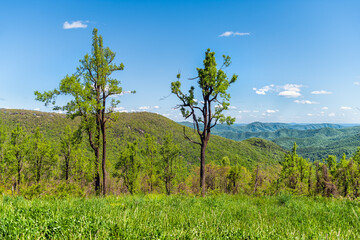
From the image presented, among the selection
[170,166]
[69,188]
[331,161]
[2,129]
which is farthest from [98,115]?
[331,161]

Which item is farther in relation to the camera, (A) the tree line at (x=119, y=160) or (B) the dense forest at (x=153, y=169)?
(B) the dense forest at (x=153, y=169)

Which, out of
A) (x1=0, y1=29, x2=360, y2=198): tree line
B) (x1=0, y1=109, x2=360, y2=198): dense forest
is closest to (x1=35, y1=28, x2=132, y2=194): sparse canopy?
(x1=0, y1=29, x2=360, y2=198): tree line

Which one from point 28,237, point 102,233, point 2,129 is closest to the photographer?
point 28,237

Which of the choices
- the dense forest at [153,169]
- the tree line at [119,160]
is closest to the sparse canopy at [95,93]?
the tree line at [119,160]

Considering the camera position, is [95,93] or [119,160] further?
[119,160]

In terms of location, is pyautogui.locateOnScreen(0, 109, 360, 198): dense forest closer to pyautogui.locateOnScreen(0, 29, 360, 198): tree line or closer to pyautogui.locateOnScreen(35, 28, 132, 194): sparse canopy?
pyautogui.locateOnScreen(0, 29, 360, 198): tree line

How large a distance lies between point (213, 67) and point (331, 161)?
167ft

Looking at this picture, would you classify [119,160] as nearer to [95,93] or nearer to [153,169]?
[153,169]

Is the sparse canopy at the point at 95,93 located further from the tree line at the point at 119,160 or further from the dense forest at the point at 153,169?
the dense forest at the point at 153,169

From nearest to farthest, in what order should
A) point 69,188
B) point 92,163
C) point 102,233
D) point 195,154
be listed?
point 102,233, point 69,188, point 92,163, point 195,154

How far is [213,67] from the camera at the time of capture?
51.2ft

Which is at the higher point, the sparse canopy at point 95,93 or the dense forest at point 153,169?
the sparse canopy at point 95,93

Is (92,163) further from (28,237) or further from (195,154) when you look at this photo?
(195,154)

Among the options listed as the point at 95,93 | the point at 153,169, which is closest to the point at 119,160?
the point at 153,169
